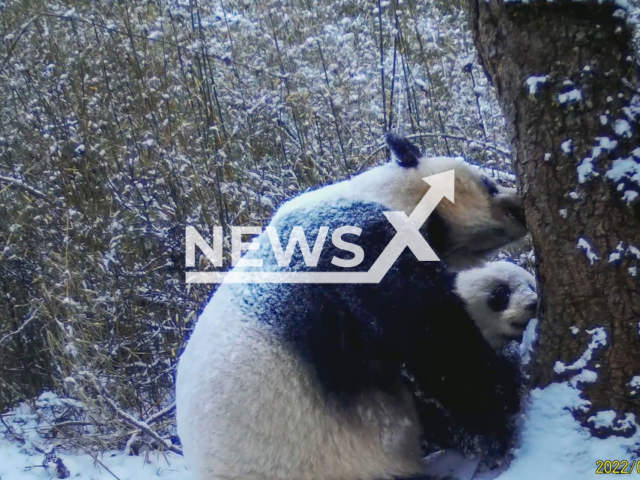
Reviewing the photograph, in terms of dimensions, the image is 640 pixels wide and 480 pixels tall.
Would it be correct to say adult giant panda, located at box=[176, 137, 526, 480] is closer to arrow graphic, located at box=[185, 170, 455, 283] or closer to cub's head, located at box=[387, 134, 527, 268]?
arrow graphic, located at box=[185, 170, 455, 283]

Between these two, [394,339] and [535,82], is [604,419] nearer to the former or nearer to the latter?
[394,339]

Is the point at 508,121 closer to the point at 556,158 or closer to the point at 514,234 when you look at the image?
the point at 556,158

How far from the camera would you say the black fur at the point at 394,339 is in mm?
2277

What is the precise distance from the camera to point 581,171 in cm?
195

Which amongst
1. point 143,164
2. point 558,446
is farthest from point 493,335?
point 143,164

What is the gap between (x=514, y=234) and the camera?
104 inches

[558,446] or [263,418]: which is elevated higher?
[263,418]

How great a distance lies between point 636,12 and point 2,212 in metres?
4.42

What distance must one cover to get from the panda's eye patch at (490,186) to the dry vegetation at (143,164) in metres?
1.07

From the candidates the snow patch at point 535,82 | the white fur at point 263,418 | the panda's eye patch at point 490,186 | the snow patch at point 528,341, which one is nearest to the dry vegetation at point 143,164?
the panda's eye patch at point 490,186

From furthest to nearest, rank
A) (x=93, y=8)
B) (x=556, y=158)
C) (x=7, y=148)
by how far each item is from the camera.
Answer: (x=93, y=8) → (x=7, y=148) → (x=556, y=158)

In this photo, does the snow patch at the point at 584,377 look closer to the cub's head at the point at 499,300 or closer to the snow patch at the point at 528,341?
the snow patch at the point at 528,341

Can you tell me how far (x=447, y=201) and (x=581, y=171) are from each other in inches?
27.5

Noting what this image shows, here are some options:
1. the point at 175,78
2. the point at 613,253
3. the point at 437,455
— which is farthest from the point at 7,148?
the point at 613,253
